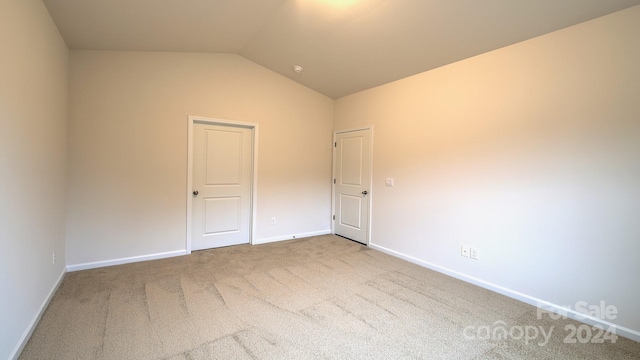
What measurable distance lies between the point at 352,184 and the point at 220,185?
6.95 ft

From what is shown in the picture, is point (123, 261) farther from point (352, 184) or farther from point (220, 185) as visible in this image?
point (352, 184)

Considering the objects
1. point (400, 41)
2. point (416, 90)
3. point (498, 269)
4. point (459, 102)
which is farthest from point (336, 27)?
point (498, 269)

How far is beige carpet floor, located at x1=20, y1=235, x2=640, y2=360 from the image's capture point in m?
1.77

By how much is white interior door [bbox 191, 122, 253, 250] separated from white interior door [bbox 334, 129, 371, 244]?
1.57 m

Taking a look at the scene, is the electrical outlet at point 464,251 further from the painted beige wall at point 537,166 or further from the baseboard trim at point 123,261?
the baseboard trim at point 123,261

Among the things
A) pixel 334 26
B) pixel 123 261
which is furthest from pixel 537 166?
pixel 123 261

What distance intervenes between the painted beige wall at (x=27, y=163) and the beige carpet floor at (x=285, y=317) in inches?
11.4

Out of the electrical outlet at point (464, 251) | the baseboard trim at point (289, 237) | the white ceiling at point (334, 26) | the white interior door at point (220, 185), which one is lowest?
the baseboard trim at point (289, 237)

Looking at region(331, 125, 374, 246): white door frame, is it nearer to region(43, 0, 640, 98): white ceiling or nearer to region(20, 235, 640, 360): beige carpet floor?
region(43, 0, 640, 98): white ceiling

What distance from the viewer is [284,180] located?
4.46m

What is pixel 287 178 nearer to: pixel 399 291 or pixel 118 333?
pixel 399 291

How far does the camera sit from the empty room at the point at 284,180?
1900mm

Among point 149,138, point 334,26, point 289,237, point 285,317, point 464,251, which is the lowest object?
point 285,317

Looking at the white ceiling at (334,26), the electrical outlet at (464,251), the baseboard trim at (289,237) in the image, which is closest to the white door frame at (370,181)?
the baseboard trim at (289,237)
